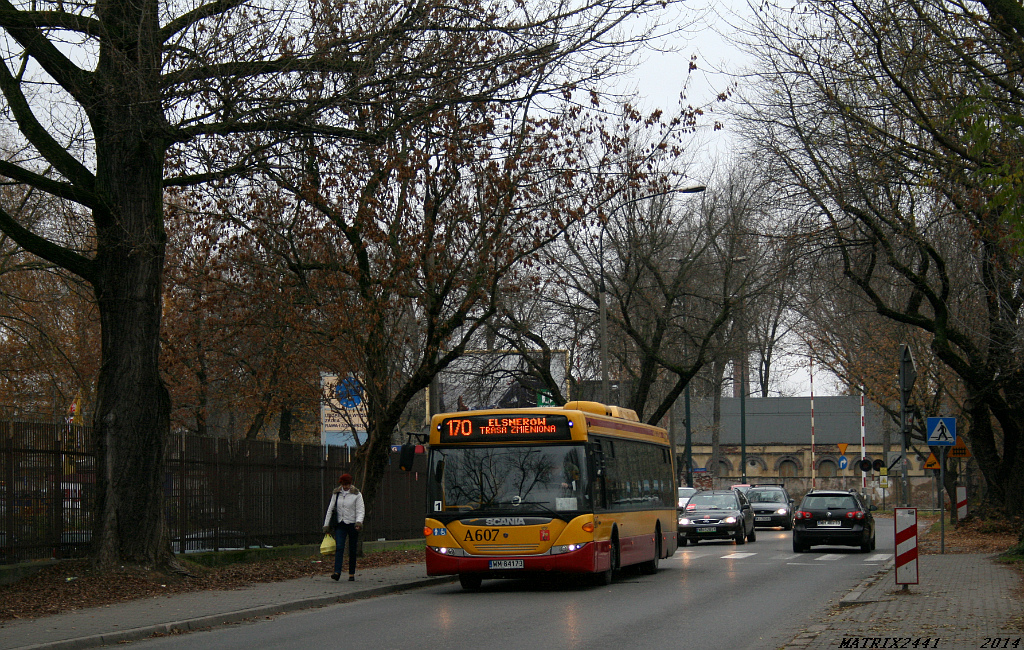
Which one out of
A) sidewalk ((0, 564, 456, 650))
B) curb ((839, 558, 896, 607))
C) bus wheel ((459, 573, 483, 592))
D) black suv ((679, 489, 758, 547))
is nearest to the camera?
sidewalk ((0, 564, 456, 650))

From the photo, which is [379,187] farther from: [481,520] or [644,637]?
[644,637]

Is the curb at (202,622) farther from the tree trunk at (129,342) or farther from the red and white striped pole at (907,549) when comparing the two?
the red and white striped pole at (907,549)

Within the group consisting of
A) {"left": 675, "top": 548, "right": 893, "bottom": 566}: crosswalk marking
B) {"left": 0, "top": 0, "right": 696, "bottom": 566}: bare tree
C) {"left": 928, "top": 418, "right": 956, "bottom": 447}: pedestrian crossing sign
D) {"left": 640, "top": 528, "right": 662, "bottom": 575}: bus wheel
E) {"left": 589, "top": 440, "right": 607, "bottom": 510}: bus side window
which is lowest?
{"left": 675, "top": 548, "right": 893, "bottom": 566}: crosswalk marking

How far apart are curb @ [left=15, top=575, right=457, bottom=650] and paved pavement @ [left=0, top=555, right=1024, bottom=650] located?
1 cm

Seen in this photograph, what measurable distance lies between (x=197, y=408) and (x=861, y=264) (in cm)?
2057

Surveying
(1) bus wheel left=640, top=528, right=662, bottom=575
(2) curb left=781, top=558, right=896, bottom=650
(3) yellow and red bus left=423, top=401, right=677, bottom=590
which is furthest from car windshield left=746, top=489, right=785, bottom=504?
(3) yellow and red bus left=423, top=401, right=677, bottom=590

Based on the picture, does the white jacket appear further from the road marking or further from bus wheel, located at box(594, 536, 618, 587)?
the road marking

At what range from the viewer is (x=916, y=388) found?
43.3 meters

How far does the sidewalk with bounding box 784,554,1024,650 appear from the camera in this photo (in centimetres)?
1075

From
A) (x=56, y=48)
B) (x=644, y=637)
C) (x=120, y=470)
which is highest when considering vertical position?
(x=56, y=48)

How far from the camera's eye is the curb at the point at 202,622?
37.1 feet

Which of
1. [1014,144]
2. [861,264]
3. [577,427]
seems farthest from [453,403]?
[1014,144]

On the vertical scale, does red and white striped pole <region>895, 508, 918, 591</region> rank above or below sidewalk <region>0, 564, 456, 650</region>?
above

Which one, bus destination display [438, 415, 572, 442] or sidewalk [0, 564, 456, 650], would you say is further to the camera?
bus destination display [438, 415, 572, 442]
